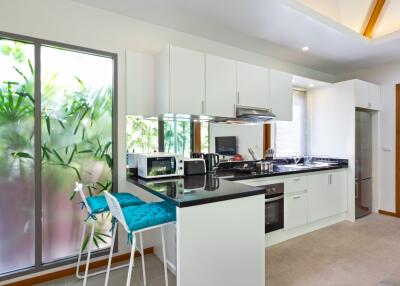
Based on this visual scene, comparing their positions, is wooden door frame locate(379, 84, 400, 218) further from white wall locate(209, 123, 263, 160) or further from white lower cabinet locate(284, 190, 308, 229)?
white wall locate(209, 123, 263, 160)

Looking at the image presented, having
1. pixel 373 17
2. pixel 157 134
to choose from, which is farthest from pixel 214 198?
pixel 373 17

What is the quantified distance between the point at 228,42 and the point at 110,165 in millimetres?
2135

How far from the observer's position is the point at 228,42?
10.2ft

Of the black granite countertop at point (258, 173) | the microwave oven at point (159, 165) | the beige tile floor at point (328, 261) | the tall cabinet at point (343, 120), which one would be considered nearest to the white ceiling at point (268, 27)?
the tall cabinet at point (343, 120)

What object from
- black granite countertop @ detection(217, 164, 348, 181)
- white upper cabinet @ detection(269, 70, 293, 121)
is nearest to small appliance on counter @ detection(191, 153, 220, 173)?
black granite countertop @ detection(217, 164, 348, 181)

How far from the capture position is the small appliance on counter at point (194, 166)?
2.52m

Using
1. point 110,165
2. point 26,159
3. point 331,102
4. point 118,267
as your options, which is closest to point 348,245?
point 331,102

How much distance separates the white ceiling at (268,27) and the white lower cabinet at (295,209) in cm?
195

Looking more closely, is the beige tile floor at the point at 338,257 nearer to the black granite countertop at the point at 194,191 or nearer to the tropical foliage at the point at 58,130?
the black granite countertop at the point at 194,191

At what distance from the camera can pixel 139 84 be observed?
8.34 ft

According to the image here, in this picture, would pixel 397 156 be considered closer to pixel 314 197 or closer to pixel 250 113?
pixel 314 197

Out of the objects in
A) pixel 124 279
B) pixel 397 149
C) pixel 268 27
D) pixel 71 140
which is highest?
pixel 268 27

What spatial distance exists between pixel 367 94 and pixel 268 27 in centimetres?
229

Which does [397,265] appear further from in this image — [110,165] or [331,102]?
[110,165]
